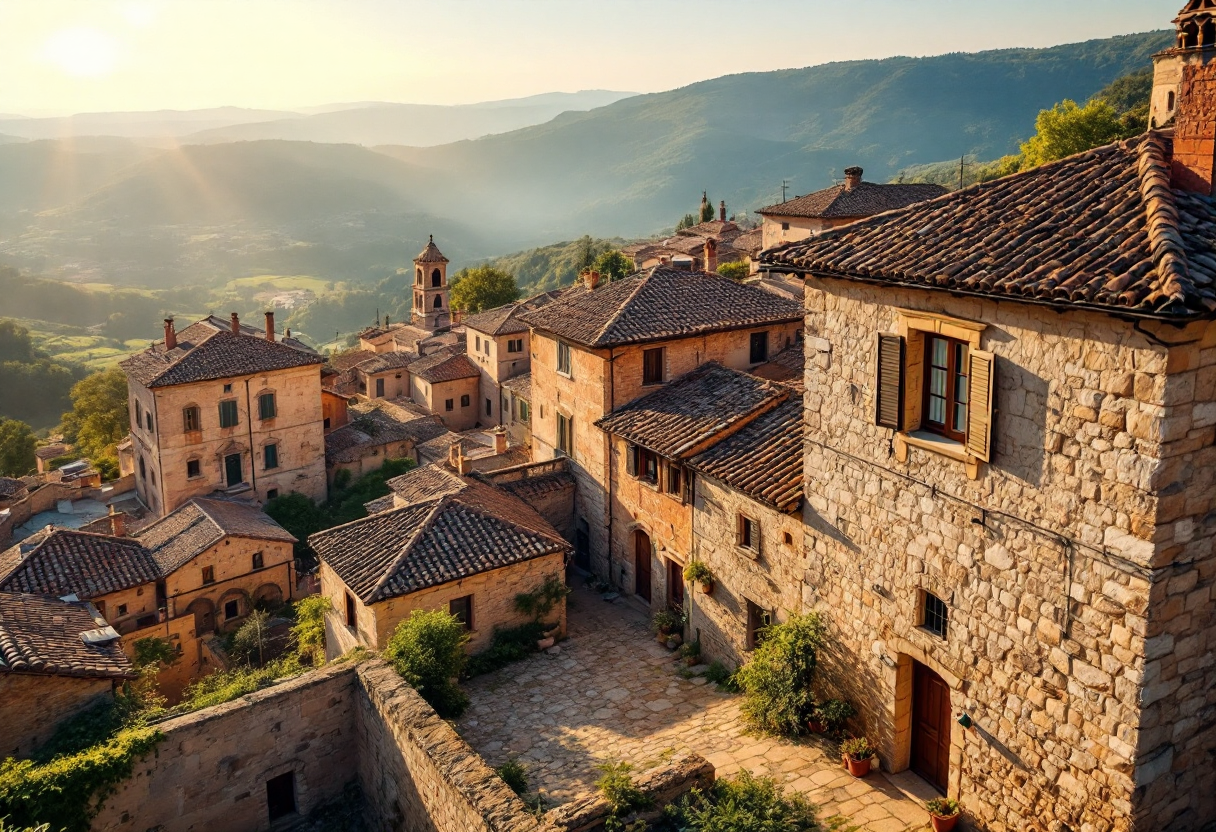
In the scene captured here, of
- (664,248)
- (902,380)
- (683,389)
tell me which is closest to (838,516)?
(902,380)

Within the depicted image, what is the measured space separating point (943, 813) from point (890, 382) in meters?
6.59

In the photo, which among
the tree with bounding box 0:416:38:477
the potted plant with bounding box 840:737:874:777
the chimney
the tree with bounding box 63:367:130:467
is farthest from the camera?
the tree with bounding box 0:416:38:477

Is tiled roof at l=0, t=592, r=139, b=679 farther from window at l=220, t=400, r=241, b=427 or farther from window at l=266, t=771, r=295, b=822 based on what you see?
window at l=220, t=400, r=241, b=427

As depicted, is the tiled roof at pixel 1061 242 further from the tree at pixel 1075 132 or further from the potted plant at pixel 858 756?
the tree at pixel 1075 132

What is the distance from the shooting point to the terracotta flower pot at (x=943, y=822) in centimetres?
1318

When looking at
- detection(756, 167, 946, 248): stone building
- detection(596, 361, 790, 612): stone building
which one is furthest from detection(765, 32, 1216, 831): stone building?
Result: detection(756, 167, 946, 248): stone building

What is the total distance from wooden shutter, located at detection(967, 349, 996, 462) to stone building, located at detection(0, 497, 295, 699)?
26559mm

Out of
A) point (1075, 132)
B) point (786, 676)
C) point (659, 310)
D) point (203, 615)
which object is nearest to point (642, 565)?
point (659, 310)

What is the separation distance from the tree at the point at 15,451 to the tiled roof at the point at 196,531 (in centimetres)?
3501

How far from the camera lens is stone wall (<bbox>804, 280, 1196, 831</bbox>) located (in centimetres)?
1016

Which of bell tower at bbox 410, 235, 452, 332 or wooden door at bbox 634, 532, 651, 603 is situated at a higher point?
bell tower at bbox 410, 235, 452, 332

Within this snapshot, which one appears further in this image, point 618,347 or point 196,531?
point 196,531

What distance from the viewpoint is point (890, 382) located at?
43.3 feet

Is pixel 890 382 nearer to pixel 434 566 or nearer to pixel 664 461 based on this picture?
pixel 664 461
